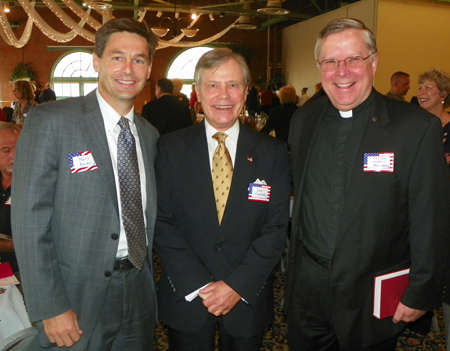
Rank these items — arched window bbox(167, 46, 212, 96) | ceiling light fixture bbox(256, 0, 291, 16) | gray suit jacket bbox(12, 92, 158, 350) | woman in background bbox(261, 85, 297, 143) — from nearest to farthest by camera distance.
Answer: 1. gray suit jacket bbox(12, 92, 158, 350)
2. woman in background bbox(261, 85, 297, 143)
3. ceiling light fixture bbox(256, 0, 291, 16)
4. arched window bbox(167, 46, 212, 96)

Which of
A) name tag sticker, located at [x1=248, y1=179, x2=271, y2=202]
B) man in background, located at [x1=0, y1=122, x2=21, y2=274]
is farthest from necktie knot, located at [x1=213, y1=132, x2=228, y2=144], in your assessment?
man in background, located at [x1=0, y1=122, x2=21, y2=274]

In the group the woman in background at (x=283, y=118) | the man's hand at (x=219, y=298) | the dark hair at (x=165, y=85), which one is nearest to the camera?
the man's hand at (x=219, y=298)

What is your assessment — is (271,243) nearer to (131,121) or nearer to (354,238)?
(354,238)

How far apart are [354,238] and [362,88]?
0.63 meters

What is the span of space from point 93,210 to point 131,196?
0.16 m

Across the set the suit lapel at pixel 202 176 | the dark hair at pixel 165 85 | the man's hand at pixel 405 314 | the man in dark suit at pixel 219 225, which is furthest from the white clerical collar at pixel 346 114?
the dark hair at pixel 165 85

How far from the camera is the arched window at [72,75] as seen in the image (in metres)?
17.5

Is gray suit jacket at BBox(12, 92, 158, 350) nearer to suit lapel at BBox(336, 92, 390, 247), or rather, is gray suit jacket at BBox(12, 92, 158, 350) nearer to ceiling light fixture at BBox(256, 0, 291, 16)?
suit lapel at BBox(336, 92, 390, 247)

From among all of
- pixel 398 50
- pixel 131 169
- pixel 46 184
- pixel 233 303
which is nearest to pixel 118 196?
pixel 131 169

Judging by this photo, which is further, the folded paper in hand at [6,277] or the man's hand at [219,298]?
the folded paper in hand at [6,277]

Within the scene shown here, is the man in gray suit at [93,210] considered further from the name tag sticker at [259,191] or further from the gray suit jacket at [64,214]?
the name tag sticker at [259,191]

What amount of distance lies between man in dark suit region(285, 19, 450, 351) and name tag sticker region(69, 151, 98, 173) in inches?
35.2

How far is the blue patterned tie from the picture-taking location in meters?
1.68

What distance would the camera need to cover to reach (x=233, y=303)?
1776 mm
